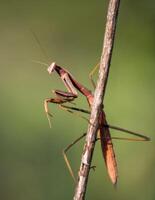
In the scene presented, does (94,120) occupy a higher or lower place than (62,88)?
lower

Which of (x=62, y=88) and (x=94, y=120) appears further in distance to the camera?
(x=62, y=88)

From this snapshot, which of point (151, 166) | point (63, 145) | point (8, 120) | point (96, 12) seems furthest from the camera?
point (96, 12)

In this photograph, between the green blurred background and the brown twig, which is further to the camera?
the green blurred background

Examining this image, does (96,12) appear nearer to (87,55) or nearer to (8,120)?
(87,55)

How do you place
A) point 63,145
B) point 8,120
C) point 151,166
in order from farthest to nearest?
point 8,120, point 63,145, point 151,166

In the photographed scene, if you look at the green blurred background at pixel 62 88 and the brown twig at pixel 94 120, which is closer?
the brown twig at pixel 94 120

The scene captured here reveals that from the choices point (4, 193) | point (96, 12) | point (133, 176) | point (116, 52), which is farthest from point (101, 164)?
point (96, 12)

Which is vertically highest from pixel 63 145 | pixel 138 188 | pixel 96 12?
pixel 96 12

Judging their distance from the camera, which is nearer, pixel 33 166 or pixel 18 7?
pixel 33 166
